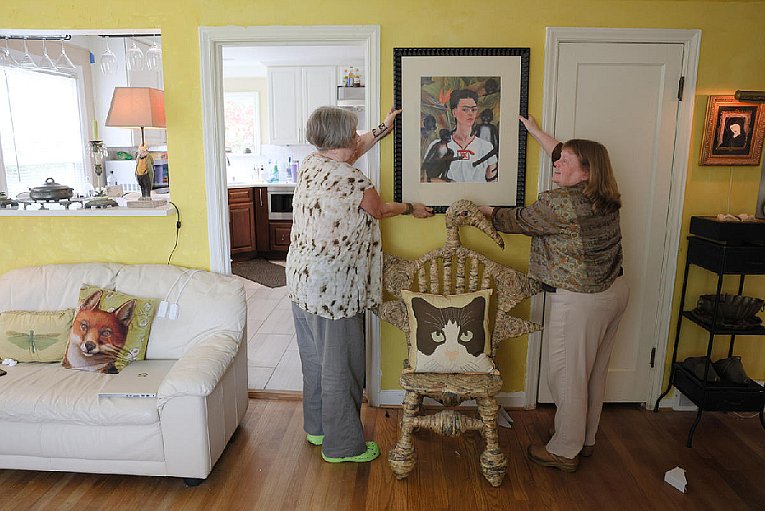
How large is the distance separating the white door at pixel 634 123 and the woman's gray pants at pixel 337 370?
1529 mm

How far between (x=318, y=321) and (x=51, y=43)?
160 inches

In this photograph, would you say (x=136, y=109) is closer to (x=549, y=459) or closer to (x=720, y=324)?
(x=549, y=459)

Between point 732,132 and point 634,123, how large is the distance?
1.68 ft

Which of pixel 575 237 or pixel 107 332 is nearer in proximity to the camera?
pixel 575 237

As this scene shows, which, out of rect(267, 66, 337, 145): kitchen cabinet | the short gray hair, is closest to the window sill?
the short gray hair

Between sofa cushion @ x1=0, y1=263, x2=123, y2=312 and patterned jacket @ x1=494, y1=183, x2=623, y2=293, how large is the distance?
2193 mm

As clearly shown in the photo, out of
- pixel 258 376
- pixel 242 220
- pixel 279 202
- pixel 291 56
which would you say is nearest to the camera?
pixel 258 376

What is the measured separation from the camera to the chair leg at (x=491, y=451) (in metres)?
2.35

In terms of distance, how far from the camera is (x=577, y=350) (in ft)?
7.86

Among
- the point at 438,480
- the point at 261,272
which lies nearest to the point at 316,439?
the point at 438,480

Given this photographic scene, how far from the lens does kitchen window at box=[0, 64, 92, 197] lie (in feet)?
14.0

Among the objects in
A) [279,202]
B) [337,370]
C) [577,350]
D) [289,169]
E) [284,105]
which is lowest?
[337,370]

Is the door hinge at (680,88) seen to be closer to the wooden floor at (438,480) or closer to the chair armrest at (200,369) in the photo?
the wooden floor at (438,480)

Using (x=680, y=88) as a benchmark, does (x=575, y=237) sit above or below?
below
